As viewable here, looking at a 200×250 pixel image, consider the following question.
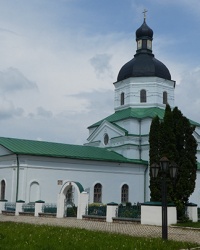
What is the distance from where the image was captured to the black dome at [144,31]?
3453cm

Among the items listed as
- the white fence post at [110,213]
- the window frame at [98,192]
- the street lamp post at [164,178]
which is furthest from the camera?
the window frame at [98,192]

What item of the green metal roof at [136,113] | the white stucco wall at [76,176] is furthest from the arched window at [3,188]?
the green metal roof at [136,113]

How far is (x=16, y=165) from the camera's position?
24328 millimetres

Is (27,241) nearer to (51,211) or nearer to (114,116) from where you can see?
(51,211)

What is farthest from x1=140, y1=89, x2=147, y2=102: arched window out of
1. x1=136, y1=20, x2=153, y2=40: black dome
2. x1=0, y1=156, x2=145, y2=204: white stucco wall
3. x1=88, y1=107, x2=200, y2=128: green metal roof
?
x1=0, y1=156, x2=145, y2=204: white stucco wall

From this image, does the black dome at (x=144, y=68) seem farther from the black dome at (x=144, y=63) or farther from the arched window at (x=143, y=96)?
the arched window at (x=143, y=96)

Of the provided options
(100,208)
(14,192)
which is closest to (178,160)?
(100,208)

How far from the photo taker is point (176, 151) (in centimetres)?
1953

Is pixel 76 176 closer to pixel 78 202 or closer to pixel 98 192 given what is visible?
pixel 98 192

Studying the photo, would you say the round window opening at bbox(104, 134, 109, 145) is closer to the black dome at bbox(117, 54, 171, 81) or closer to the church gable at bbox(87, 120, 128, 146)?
the church gable at bbox(87, 120, 128, 146)

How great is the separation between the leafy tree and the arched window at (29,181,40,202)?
8.21m

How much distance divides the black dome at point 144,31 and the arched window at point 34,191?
690 inches

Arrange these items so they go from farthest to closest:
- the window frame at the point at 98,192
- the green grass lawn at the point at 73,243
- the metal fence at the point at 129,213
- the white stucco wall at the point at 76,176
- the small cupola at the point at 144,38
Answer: the small cupola at the point at 144,38 < the window frame at the point at 98,192 < the white stucco wall at the point at 76,176 < the metal fence at the point at 129,213 < the green grass lawn at the point at 73,243

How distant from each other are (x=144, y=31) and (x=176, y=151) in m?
18.0
